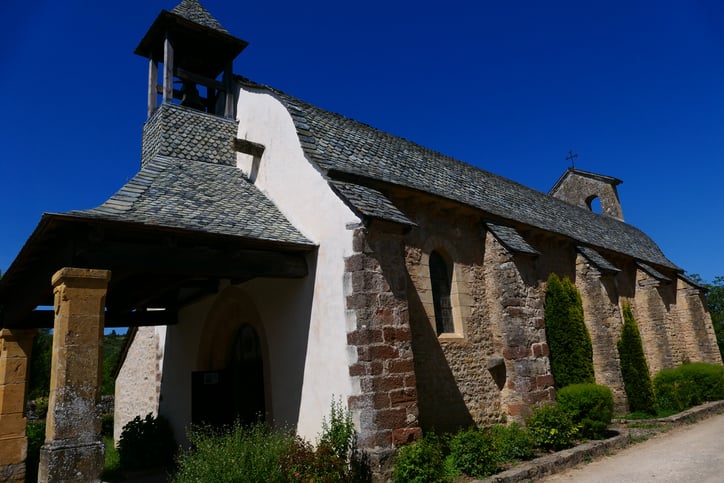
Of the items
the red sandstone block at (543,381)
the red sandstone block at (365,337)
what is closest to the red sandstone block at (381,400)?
the red sandstone block at (365,337)

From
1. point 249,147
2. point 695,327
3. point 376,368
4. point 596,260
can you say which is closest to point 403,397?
point 376,368

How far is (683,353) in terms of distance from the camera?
64.8ft

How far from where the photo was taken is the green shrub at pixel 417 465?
21.0 feet

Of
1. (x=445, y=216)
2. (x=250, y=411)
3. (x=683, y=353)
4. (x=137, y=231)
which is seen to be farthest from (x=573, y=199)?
(x=137, y=231)

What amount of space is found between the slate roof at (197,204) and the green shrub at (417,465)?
3.54 meters

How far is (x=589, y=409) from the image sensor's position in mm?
9719

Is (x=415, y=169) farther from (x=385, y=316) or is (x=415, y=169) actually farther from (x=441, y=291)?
(x=385, y=316)

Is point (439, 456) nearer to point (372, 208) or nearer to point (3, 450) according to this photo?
point (372, 208)

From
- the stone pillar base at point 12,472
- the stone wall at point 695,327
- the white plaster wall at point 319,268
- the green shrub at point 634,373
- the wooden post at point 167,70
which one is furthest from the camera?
the stone wall at point 695,327

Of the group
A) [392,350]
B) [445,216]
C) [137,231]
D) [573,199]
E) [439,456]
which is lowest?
[439,456]

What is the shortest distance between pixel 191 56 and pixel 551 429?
11828 mm

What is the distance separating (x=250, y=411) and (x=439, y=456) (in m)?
4.82

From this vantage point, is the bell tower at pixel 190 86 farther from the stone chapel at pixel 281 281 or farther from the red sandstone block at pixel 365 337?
the red sandstone block at pixel 365 337

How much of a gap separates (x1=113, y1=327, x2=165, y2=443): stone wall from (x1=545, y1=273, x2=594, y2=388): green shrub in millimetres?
9959
